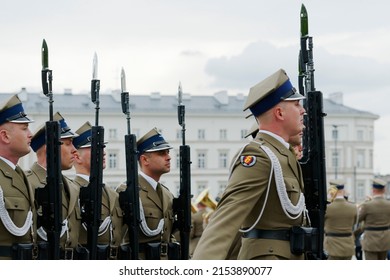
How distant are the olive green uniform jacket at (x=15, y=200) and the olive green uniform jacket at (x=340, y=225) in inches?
283

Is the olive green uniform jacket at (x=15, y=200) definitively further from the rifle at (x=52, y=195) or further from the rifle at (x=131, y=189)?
the rifle at (x=131, y=189)

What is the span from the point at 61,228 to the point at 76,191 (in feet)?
2.79

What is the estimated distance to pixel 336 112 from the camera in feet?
69.5

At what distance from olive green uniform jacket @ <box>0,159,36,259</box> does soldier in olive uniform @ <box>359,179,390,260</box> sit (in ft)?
24.9

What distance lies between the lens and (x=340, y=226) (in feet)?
42.6

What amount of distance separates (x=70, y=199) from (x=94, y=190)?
0.89ft

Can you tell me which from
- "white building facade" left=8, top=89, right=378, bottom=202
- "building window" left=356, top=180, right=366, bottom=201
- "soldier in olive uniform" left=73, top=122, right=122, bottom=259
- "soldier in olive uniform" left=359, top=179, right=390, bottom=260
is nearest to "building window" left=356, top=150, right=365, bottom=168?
"white building facade" left=8, top=89, right=378, bottom=202

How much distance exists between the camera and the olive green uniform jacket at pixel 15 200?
608 cm

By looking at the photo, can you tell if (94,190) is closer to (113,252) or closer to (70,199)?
(70,199)

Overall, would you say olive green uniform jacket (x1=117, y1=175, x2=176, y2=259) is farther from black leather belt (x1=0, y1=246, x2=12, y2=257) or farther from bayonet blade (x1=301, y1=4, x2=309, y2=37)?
bayonet blade (x1=301, y1=4, x2=309, y2=37)

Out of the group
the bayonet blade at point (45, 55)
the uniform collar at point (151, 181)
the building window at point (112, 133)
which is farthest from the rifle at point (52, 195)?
the building window at point (112, 133)

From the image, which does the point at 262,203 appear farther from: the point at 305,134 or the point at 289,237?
the point at 305,134
